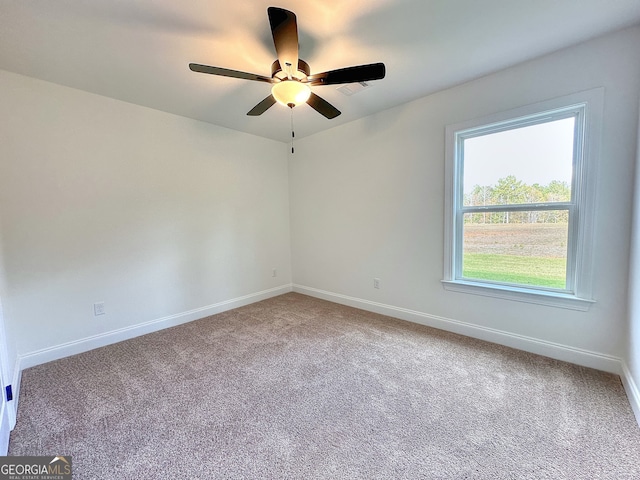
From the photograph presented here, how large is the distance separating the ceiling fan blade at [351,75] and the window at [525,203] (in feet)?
4.61

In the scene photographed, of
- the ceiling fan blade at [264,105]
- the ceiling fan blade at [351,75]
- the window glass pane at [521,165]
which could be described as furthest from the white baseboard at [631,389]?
the ceiling fan blade at [264,105]

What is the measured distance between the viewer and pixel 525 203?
2361 millimetres

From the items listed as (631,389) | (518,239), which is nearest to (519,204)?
(518,239)

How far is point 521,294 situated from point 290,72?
266 centimetres

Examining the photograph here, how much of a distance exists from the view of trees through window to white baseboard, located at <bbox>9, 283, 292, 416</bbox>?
3.04 metres

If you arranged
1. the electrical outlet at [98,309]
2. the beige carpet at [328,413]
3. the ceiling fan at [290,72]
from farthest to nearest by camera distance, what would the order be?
the electrical outlet at [98,309] → the ceiling fan at [290,72] → the beige carpet at [328,413]

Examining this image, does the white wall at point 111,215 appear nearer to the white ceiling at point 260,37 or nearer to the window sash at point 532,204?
the white ceiling at point 260,37

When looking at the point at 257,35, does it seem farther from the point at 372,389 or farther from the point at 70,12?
the point at 372,389

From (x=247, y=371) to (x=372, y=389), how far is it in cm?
101

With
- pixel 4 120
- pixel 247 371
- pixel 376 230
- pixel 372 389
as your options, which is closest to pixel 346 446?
pixel 372 389

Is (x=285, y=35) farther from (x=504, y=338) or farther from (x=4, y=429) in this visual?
(x=504, y=338)

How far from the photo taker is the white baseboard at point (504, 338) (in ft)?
6.63

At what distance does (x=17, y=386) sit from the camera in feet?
6.37

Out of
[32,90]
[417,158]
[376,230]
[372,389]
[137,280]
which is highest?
[32,90]
